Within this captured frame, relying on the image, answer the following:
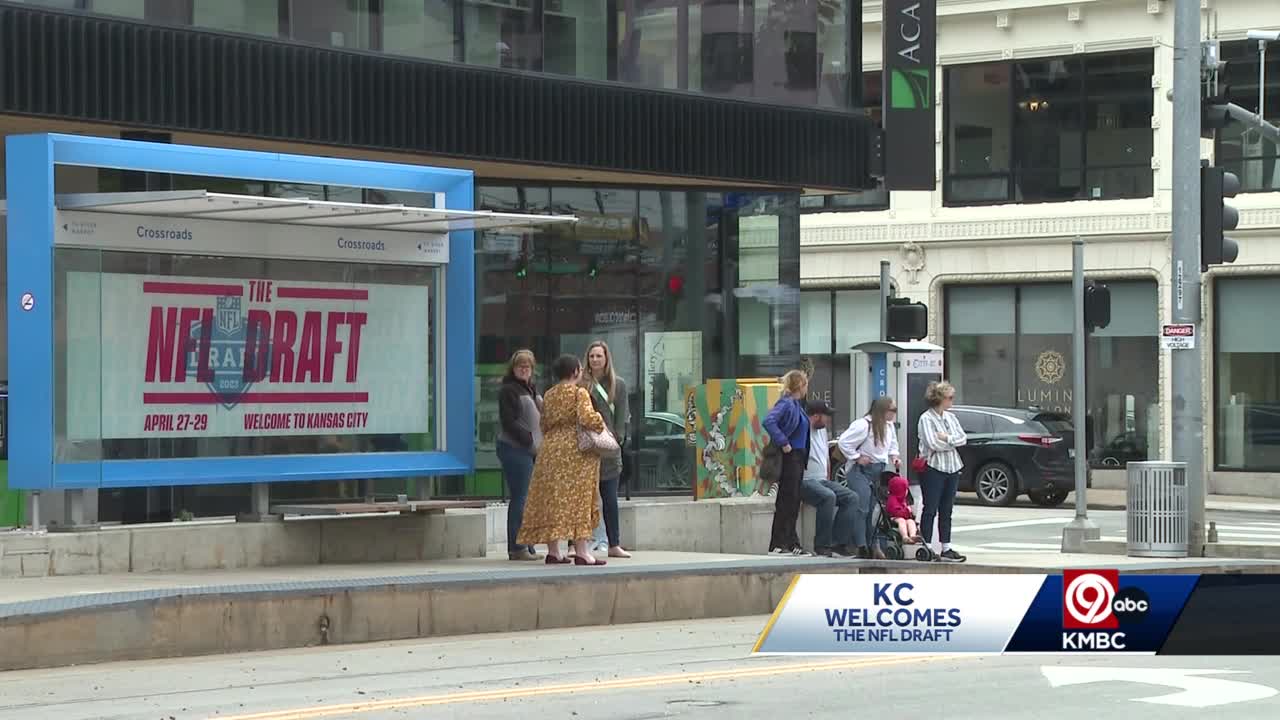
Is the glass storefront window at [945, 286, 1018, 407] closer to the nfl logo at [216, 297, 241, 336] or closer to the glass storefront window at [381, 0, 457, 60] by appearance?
the glass storefront window at [381, 0, 457, 60]

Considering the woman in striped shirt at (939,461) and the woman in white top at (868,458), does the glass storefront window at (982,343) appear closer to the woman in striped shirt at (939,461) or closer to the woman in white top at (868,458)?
the woman in striped shirt at (939,461)

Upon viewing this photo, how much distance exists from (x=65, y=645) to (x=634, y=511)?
848cm

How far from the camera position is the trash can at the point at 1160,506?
2044 cm

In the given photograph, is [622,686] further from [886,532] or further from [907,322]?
[907,322]

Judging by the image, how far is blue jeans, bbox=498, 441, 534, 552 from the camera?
17.2 metres

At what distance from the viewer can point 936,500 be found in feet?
62.7

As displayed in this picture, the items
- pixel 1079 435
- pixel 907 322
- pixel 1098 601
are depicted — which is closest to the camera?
pixel 1098 601

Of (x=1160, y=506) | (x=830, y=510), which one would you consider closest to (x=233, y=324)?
(x=830, y=510)

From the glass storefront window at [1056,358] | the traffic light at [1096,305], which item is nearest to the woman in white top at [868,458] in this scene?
the traffic light at [1096,305]

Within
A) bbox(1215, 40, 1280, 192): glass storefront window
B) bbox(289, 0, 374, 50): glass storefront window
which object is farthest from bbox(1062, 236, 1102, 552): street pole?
bbox(1215, 40, 1280, 192): glass storefront window

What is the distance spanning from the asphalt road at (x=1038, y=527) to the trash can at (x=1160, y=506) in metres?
2.16

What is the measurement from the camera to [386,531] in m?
17.1

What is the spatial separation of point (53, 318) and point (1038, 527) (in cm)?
1599

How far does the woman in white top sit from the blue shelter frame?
3522mm
